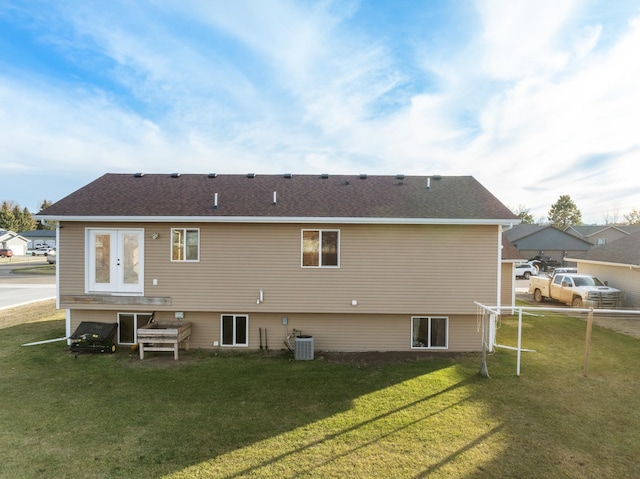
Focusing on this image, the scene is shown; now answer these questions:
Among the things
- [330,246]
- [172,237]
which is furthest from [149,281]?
[330,246]

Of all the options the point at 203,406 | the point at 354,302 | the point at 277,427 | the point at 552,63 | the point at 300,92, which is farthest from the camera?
the point at 300,92

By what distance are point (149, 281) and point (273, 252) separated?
370cm

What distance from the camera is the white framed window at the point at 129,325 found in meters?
9.90

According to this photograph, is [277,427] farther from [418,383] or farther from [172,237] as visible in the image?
[172,237]

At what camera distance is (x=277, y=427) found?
5453mm

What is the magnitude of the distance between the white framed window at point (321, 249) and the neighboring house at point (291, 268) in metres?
0.03

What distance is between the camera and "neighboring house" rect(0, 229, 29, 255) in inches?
2072

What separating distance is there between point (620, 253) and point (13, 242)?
258 ft

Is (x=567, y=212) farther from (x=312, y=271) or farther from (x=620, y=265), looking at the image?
(x=312, y=271)

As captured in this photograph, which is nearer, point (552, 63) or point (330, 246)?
point (330, 246)

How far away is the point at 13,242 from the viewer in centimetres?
5547

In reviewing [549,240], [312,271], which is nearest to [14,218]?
[312,271]

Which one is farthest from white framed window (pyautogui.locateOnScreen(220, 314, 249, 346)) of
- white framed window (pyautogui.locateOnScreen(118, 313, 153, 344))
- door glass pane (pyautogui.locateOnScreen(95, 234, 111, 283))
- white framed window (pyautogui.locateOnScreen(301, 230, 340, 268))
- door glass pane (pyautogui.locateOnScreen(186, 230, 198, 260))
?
door glass pane (pyautogui.locateOnScreen(95, 234, 111, 283))

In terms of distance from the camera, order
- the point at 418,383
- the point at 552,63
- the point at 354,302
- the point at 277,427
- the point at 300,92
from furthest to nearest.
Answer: the point at 300,92 → the point at 552,63 → the point at 354,302 → the point at 418,383 → the point at 277,427
